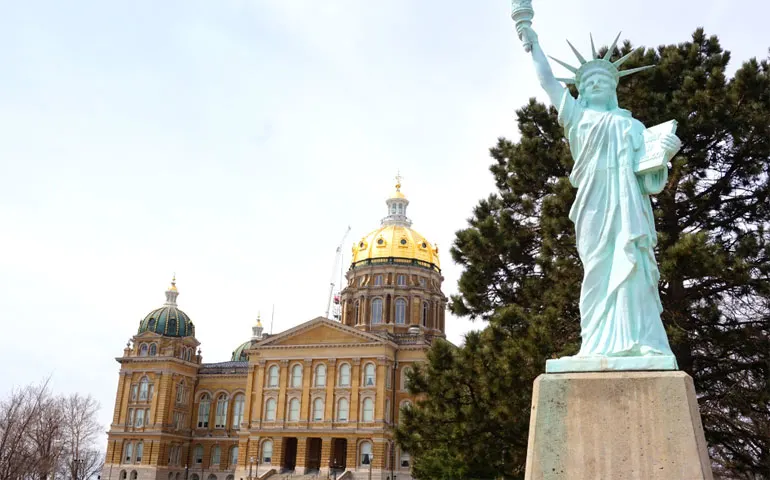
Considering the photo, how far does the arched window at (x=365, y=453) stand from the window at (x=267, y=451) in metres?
7.28

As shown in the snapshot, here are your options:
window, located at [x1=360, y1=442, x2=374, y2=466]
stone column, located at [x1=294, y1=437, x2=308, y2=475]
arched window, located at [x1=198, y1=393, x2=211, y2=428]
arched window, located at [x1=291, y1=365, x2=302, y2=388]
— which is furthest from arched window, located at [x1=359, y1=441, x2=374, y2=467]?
arched window, located at [x1=198, y1=393, x2=211, y2=428]

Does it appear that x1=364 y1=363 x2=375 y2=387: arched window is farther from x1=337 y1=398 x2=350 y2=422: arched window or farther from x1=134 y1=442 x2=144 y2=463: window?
x1=134 y1=442 x2=144 y2=463: window

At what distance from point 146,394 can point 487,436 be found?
177ft

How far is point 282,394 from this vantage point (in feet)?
186

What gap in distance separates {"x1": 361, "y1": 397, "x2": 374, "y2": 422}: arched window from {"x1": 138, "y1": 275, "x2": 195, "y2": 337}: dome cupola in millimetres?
21037

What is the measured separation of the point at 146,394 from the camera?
2525 inches

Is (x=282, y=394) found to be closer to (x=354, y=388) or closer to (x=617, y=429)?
(x=354, y=388)

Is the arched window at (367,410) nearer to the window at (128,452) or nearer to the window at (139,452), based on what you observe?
the window at (139,452)

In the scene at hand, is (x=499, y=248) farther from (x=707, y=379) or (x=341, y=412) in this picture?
(x=341, y=412)

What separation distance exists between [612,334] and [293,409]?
5218cm

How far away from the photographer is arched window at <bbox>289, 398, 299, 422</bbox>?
56250 mm

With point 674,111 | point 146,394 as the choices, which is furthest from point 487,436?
point 146,394

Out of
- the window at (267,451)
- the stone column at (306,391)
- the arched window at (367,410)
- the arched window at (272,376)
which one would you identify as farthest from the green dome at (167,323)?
the arched window at (367,410)

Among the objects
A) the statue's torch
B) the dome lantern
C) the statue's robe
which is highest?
the dome lantern
